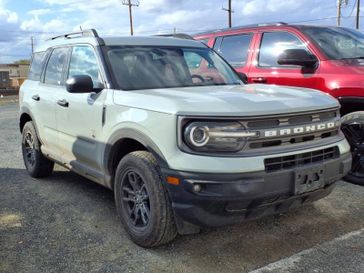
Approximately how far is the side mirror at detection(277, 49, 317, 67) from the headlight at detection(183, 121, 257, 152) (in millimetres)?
2555

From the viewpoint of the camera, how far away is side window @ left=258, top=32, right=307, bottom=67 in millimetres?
5727

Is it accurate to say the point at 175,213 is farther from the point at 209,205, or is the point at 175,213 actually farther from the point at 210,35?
the point at 210,35

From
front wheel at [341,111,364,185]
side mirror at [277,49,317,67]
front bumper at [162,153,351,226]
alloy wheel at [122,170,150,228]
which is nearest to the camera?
front bumper at [162,153,351,226]

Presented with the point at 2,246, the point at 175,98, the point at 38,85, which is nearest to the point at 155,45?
the point at 175,98

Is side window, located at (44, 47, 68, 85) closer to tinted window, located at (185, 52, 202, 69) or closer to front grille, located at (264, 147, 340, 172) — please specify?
tinted window, located at (185, 52, 202, 69)

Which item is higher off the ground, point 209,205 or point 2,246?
point 209,205

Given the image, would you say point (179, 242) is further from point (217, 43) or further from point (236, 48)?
point (217, 43)

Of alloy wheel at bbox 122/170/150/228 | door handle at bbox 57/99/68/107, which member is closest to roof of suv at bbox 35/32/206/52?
door handle at bbox 57/99/68/107

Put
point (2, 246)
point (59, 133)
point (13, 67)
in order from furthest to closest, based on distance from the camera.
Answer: point (13, 67), point (59, 133), point (2, 246)

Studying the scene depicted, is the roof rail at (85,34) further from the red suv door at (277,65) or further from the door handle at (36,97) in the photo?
the red suv door at (277,65)

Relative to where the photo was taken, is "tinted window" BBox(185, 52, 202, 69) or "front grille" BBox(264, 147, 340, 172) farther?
"tinted window" BBox(185, 52, 202, 69)

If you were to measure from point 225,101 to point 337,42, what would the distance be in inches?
123

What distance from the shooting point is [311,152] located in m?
3.40

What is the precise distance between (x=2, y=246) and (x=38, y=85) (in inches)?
99.9
